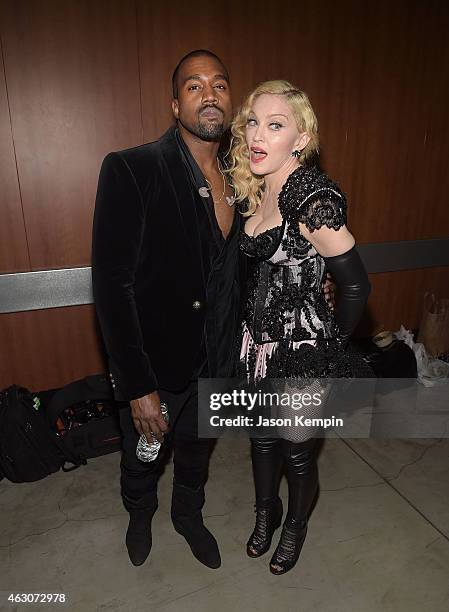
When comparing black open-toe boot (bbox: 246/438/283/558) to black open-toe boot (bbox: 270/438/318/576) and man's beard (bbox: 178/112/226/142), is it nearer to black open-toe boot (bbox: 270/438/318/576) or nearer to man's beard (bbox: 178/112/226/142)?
black open-toe boot (bbox: 270/438/318/576)

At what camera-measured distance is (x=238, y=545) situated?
2.33 meters

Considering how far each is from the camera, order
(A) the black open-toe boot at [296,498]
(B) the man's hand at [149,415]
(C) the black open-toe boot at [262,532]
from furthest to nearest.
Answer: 1. (C) the black open-toe boot at [262,532]
2. (A) the black open-toe boot at [296,498]
3. (B) the man's hand at [149,415]

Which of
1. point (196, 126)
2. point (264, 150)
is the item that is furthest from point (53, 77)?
point (264, 150)

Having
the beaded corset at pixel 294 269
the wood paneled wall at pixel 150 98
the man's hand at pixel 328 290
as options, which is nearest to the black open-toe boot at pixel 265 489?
the beaded corset at pixel 294 269

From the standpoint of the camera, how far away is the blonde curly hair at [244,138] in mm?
1799

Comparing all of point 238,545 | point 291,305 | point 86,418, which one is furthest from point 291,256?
point 86,418

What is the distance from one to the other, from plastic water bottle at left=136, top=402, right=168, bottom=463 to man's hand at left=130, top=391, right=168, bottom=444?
0.12 feet

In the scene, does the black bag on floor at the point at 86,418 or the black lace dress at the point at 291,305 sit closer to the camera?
the black lace dress at the point at 291,305

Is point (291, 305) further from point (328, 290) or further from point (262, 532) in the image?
point (262, 532)

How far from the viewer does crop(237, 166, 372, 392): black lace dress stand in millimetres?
1769

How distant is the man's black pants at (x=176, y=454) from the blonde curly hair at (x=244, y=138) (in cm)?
86

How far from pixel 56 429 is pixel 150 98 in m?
2.22

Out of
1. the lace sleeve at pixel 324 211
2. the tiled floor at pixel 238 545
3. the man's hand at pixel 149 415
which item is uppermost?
the lace sleeve at pixel 324 211

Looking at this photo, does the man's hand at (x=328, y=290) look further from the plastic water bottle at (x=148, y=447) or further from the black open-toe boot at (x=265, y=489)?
the plastic water bottle at (x=148, y=447)
